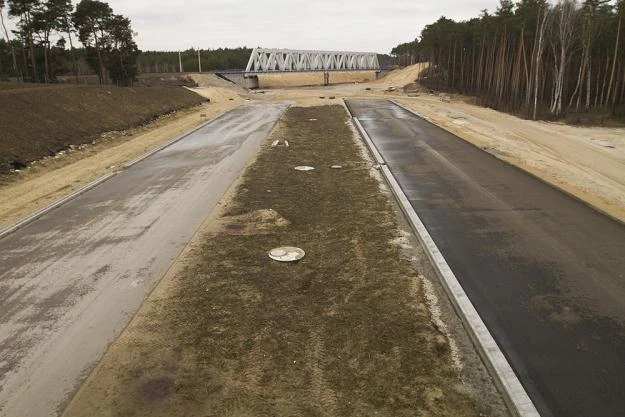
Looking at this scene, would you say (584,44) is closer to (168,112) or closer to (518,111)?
(518,111)

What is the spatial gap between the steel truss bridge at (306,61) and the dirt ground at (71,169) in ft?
196

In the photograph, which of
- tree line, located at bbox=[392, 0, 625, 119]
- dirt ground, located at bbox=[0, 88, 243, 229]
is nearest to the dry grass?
dirt ground, located at bbox=[0, 88, 243, 229]

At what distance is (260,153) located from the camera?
17.9 meters

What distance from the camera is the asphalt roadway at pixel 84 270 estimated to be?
Answer: 17.1 feet

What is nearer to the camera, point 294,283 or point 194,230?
point 294,283

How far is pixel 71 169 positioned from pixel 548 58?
1725 inches

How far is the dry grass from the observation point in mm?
17312

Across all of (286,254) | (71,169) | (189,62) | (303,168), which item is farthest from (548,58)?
(189,62)

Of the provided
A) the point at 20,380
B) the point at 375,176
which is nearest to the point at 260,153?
the point at 375,176

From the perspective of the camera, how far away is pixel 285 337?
18.6 feet

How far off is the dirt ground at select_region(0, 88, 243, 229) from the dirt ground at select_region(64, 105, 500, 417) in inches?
227

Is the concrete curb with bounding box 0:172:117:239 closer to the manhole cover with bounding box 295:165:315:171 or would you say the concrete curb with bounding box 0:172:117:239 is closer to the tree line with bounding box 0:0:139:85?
the manhole cover with bounding box 295:165:315:171

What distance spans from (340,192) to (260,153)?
21.1 feet

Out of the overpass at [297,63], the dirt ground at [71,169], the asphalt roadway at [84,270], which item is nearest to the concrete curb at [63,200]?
the asphalt roadway at [84,270]
